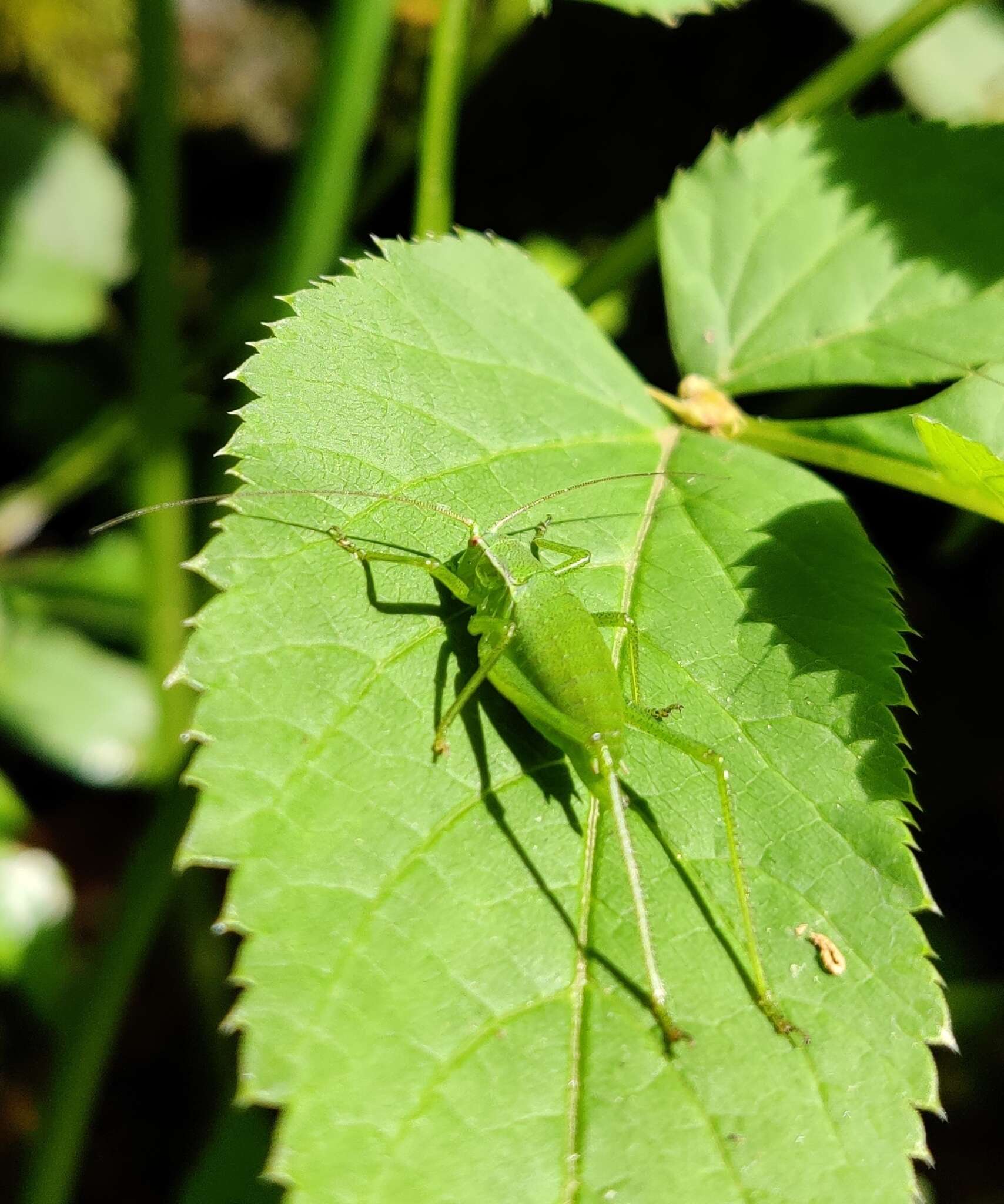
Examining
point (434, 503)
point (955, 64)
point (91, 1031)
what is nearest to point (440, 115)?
point (434, 503)

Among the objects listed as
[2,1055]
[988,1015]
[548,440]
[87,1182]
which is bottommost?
[87,1182]

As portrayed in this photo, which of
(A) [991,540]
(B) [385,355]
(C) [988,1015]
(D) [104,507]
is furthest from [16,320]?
(C) [988,1015]

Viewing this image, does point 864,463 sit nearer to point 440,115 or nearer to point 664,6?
point 664,6

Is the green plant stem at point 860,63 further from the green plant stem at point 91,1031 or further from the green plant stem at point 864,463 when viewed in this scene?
the green plant stem at point 91,1031

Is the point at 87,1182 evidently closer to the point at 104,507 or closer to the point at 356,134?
the point at 104,507

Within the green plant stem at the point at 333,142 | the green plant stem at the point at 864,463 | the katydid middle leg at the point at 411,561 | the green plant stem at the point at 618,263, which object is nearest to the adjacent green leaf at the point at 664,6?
the green plant stem at the point at 618,263

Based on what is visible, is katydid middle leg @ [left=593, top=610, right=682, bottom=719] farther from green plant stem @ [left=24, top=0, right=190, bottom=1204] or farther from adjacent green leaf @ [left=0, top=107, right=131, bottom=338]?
adjacent green leaf @ [left=0, top=107, right=131, bottom=338]
